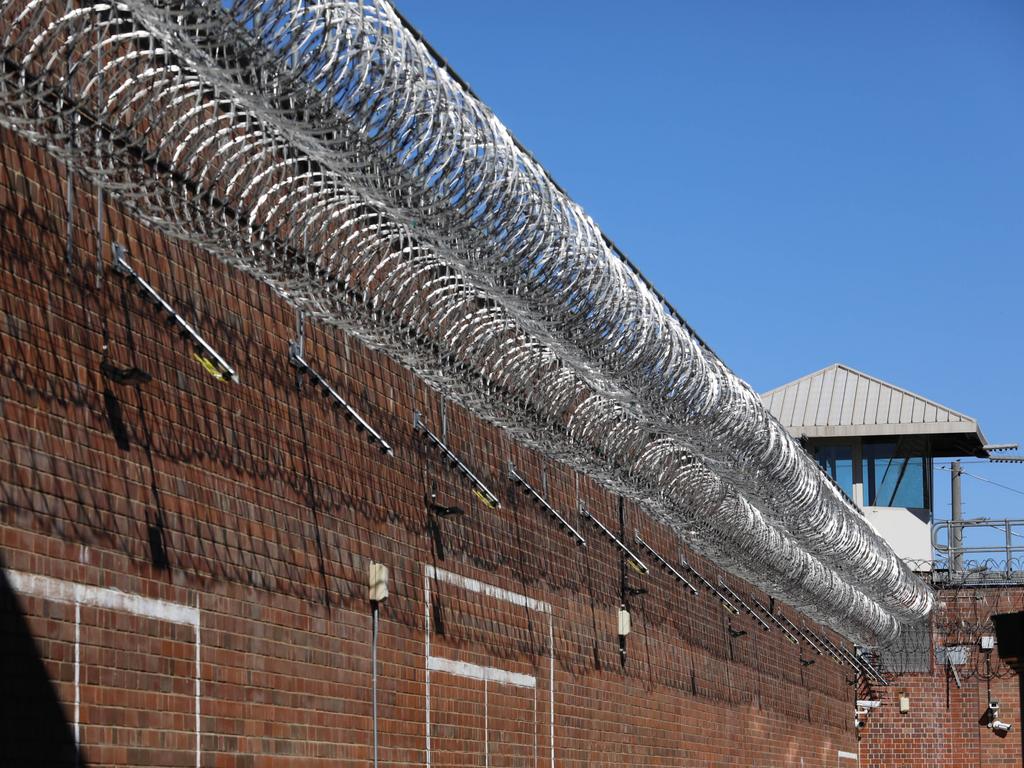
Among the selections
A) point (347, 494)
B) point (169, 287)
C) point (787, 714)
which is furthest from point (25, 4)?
point (787, 714)

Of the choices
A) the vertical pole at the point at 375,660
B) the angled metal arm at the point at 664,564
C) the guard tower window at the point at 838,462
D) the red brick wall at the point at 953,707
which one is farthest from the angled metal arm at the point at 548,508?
the guard tower window at the point at 838,462

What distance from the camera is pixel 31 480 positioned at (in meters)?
6.60

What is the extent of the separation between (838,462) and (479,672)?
2322 centimetres

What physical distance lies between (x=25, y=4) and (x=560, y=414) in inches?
272

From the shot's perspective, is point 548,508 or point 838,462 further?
point 838,462

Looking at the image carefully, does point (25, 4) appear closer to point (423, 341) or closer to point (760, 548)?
point (423, 341)

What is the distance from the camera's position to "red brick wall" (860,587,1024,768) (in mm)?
31516

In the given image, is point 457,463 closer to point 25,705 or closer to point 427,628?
point 427,628

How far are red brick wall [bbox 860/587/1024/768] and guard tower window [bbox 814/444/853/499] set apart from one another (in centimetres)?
319

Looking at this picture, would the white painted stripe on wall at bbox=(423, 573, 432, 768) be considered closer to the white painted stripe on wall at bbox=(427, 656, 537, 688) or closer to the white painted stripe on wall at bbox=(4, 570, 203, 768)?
the white painted stripe on wall at bbox=(427, 656, 537, 688)

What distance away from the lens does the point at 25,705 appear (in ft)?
20.9

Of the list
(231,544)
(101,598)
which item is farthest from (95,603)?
(231,544)

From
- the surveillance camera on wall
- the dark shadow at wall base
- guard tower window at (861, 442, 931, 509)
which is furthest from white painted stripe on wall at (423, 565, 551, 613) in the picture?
guard tower window at (861, 442, 931, 509)

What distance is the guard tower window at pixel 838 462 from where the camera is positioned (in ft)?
111
